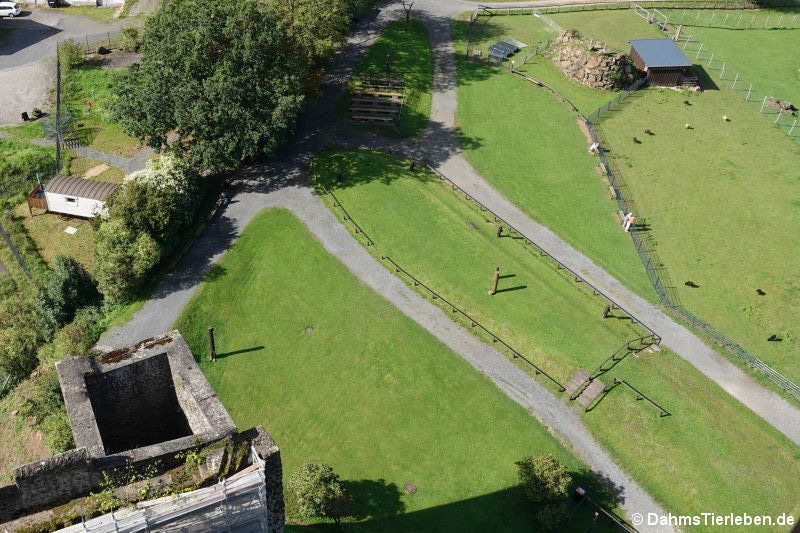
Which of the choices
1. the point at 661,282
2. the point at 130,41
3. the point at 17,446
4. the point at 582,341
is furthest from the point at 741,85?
the point at 17,446

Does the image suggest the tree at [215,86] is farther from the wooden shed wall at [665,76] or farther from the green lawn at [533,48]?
the wooden shed wall at [665,76]

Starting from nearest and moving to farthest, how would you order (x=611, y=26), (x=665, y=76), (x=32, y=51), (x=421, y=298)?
(x=421, y=298) → (x=665, y=76) → (x=32, y=51) → (x=611, y=26)

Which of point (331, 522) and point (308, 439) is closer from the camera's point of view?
point (331, 522)

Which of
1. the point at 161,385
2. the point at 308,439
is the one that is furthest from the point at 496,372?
the point at 161,385

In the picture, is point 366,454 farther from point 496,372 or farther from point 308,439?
point 496,372

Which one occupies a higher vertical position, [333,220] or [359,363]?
[333,220]

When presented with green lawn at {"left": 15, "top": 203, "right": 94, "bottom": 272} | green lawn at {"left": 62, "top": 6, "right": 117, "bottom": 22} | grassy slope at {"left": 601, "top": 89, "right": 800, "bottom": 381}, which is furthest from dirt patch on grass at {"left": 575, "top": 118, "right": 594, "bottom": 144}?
green lawn at {"left": 62, "top": 6, "right": 117, "bottom": 22}

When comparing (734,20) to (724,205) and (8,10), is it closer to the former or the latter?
(724,205)
